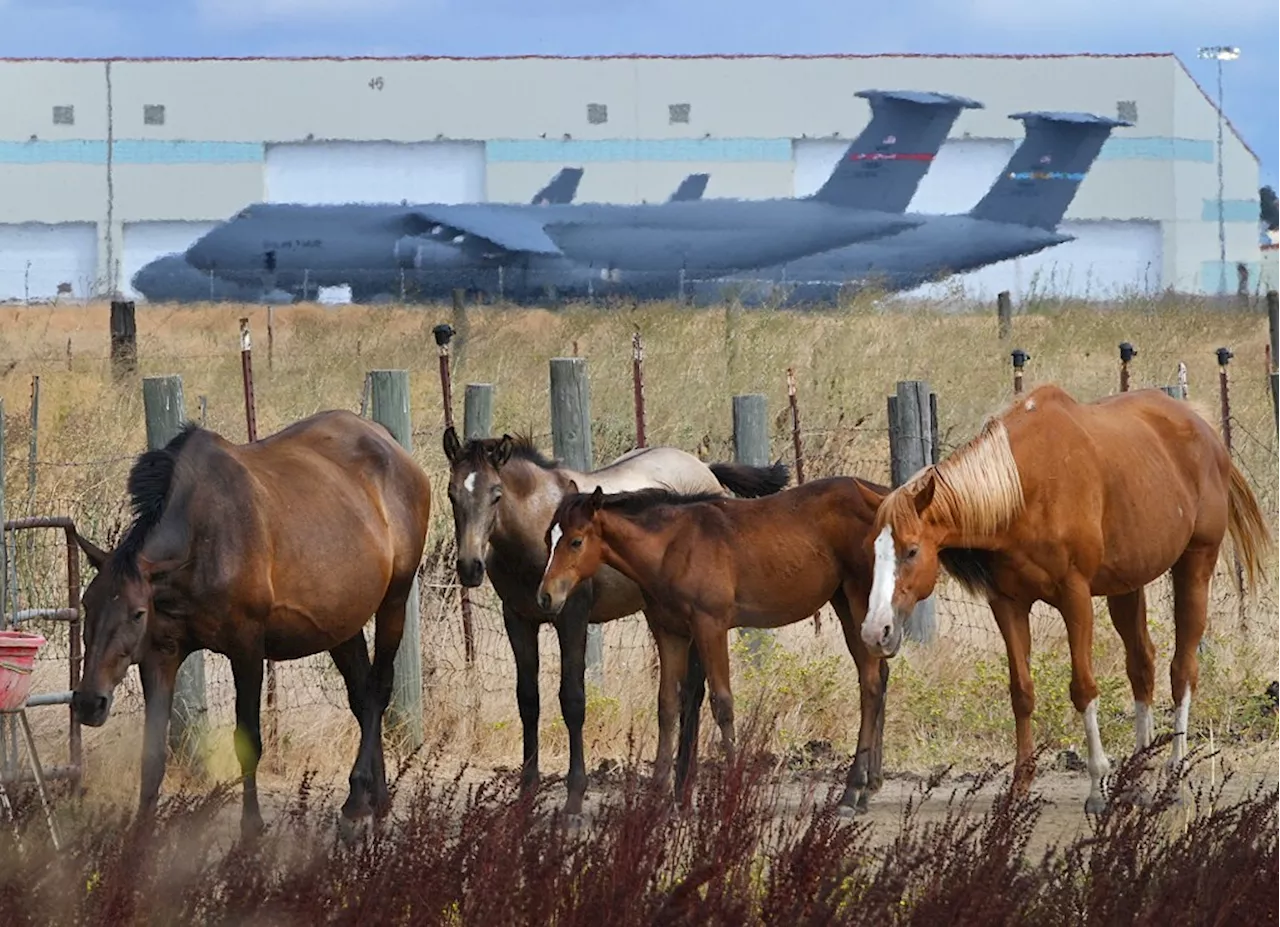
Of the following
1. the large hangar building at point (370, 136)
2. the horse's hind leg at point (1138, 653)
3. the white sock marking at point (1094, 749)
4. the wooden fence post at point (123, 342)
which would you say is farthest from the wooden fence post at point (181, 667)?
the large hangar building at point (370, 136)

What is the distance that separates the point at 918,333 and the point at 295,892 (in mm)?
23222

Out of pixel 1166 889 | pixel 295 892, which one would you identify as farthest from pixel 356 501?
pixel 1166 889

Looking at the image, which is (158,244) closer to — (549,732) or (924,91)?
(924,91)

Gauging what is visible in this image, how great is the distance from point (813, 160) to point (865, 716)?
48859 mm

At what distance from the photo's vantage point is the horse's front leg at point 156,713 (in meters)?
7.30

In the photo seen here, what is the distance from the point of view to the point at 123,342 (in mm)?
23844

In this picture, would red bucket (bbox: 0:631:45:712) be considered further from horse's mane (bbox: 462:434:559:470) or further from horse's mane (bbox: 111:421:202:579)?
horse's mane (bbox: 462:434:559:470)

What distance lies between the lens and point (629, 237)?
51031 mm

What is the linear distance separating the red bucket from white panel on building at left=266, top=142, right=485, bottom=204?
160 ft

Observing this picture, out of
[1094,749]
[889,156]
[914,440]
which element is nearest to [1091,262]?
[889,156]

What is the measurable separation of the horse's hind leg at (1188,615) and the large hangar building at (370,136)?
45301 millimetres

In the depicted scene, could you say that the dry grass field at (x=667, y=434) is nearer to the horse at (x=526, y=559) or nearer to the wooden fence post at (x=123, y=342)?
the horse at (x=526, y=559)

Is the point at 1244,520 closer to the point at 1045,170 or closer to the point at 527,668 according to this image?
the point at 527,668

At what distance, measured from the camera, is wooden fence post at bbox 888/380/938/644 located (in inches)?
450
